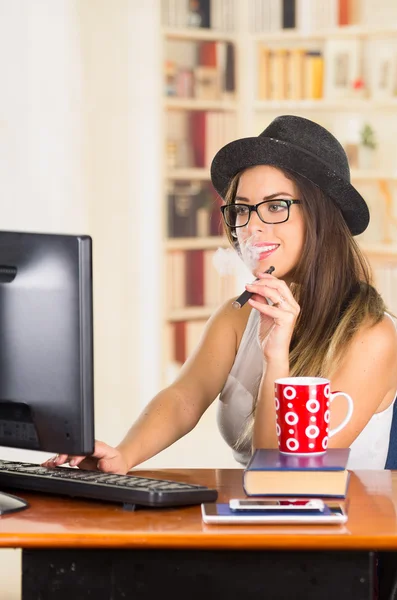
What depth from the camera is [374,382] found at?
185cm

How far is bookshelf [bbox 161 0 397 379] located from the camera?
4.94 metres

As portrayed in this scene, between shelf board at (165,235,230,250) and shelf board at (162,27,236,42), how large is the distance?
1066 mm

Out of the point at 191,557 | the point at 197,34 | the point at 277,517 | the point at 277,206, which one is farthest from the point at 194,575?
the point at 197,34

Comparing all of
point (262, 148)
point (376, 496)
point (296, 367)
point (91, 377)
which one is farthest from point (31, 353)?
point (262, 148)

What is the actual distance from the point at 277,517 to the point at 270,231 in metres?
0.79

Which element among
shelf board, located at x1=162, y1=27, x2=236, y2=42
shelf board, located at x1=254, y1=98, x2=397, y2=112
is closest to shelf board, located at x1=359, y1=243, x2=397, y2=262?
shelf board, located at x1=254, y1=98, x2=397, y2=112

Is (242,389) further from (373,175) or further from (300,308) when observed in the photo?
→ (373,175)

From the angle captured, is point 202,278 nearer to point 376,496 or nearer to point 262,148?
point 262,148

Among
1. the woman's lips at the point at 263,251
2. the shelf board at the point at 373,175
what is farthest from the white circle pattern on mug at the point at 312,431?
the shelf board at the point at 373,175

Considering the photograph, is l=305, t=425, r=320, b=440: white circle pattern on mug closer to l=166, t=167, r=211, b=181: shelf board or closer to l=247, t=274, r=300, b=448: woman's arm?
l=247, t=274, r=300, b=448: woman's arm

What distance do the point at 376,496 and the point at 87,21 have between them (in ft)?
12.9

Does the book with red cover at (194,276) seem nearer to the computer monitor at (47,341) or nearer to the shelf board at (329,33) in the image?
the shelf board at (329,33)

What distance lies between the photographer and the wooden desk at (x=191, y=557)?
127 cm

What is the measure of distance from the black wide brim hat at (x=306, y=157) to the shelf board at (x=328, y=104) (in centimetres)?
293
